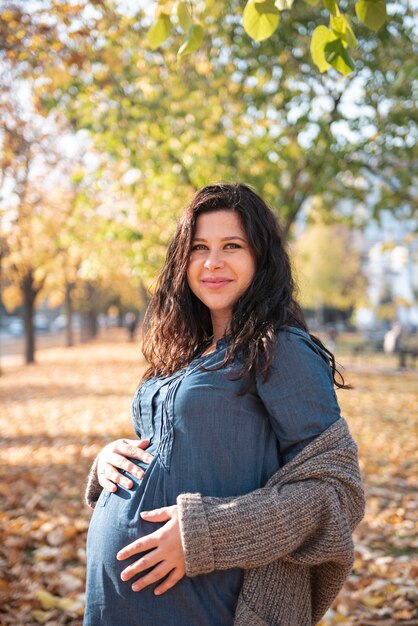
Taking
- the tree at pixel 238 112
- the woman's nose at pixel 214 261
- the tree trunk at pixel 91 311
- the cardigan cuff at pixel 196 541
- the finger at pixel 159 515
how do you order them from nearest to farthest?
1. the cardigan cuff at pixel 196 541
2. the finger at pixel 159 515
3. the woman's nose at pixel 214 261
4. the tree at pixel 238 112
5. the tree trunk at pixel 91 311

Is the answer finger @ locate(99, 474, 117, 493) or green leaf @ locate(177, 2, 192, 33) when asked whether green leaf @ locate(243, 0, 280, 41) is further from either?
finger @ locate(99, 474, 117, 493)

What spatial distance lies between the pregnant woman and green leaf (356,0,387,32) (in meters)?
0.89

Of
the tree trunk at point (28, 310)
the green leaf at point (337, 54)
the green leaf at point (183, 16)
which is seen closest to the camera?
the green leaf at point (337, 54)

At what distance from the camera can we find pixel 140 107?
9227 mm

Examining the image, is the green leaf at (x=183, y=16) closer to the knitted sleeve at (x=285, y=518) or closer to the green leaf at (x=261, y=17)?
the green leaf at (x=261, y=17)

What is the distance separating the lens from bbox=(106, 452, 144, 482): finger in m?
2.02

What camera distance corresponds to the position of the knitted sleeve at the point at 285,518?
68.7 inches

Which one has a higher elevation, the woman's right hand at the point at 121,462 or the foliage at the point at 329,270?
the foliage at the point at 329,270

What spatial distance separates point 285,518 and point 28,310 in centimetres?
2401

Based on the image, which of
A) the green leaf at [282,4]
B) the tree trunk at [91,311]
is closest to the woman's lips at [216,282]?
the green leaf at [282,4]

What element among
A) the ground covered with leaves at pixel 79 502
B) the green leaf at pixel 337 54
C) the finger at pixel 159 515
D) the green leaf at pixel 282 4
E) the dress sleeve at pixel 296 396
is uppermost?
the green leaf at pixel 282 4

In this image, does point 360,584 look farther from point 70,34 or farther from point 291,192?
point 291,192

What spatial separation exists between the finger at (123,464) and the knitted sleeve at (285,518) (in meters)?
0.28

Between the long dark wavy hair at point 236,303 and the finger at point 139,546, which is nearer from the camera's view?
the finger at point 139,546
